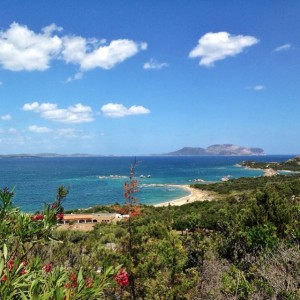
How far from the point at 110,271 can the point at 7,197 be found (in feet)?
5.08

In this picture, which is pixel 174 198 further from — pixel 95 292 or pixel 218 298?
pixel 95 292

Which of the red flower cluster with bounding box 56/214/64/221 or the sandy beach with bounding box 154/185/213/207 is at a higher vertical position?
the red flower cluster with bounding box 56/214/64/221

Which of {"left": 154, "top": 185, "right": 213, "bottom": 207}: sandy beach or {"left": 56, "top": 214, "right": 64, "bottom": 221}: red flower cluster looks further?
{"left": 154, "top": 185, "right": 213, "bottom": 207}: sandy beach

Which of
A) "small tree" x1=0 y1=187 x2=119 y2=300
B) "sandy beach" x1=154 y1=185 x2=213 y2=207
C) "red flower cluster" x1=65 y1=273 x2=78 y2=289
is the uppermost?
"small tree" x1=0 y1=187 x2=119 y2=300

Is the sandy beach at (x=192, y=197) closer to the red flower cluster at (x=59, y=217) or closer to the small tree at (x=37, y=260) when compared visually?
the red flower cluster at (x=59, y=217)

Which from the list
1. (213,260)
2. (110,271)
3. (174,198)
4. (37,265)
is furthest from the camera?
(174,198)

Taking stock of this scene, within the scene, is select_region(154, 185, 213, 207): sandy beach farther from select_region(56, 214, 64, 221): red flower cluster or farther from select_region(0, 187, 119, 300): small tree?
select_region(0, 187, 119, 300): small tree

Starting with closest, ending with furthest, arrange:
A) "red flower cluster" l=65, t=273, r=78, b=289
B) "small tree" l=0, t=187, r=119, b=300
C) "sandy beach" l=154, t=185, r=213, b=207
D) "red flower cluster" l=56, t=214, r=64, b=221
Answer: "small tree" l=0, t=187, r=119, b=300 → "red flower cluster" l=65, t=273, r=78, b=289 → "red flower cluster" l=56, t=214, r=64, b=221 → "sandy beach" l=154, t=185, r=213, b=207

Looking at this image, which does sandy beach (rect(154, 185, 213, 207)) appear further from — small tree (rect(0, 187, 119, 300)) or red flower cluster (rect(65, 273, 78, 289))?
small tree (rect(0, 187, 119, 300))

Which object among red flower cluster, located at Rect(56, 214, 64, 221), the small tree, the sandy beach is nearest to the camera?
the small tree

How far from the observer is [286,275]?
8.68 metres

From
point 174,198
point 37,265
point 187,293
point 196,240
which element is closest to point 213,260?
point 196,240

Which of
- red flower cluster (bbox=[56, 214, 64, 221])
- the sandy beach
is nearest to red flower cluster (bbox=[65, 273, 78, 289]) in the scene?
red flower cluster (bbox=[56, 214, 64, 221])

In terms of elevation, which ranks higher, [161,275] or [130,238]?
[130,238]
